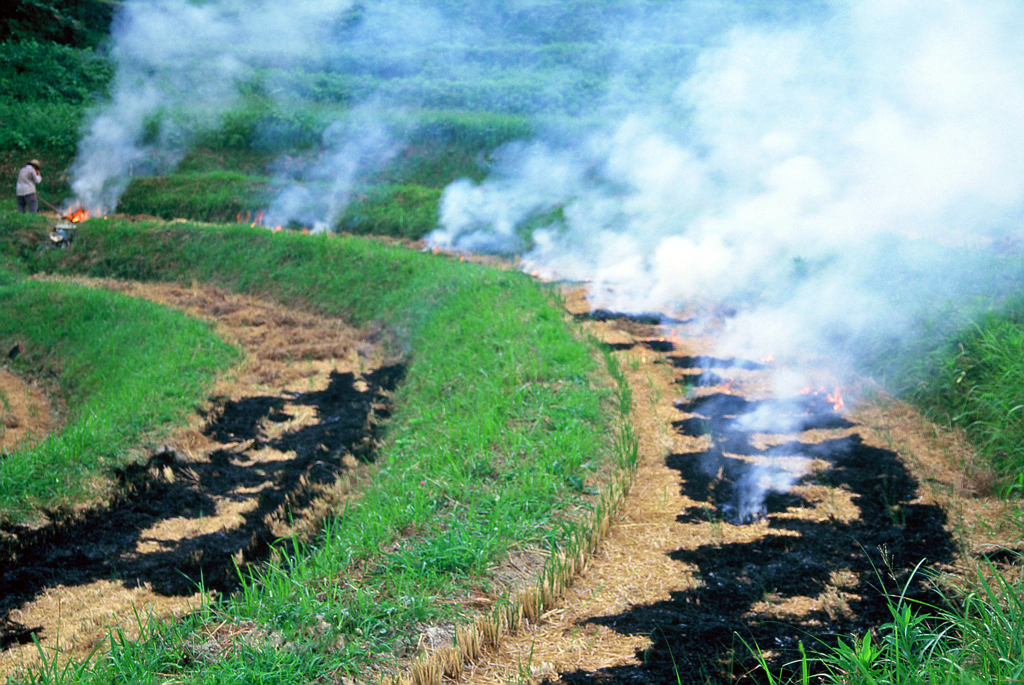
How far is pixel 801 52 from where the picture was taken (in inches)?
500

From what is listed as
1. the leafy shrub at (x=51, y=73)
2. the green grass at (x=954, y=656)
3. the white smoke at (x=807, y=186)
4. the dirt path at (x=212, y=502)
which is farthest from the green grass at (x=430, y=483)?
the leafy shrub at (x=51, y=73)

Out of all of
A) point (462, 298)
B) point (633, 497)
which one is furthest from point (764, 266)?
point (633, 497)

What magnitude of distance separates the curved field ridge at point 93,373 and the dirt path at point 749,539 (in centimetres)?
333

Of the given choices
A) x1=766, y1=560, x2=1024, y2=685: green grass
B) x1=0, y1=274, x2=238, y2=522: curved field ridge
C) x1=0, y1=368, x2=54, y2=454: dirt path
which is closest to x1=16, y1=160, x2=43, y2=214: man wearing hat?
x1=0, y1=274, x2=238, y2=522: curved field ridge

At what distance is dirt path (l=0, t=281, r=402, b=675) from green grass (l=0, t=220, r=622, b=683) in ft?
1.22

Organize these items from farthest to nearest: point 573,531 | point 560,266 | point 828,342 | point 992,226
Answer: point 560,266 < point 992,226 < point 828,342 < point 573,531

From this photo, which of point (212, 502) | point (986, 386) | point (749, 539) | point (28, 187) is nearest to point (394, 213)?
point (28, 187)

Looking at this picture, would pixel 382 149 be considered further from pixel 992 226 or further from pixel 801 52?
pixel 992 226

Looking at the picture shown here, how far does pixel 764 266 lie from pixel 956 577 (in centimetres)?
551

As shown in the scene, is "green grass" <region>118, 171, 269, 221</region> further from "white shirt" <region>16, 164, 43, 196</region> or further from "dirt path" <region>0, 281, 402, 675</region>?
"dirt path" <region>0, 281, 402, 675</region>

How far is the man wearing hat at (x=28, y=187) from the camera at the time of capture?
10922 millimetres

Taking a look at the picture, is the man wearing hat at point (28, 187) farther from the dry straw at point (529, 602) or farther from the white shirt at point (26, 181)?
the dry straw at point (529, 602)

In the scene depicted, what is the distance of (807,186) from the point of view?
9.82 meters

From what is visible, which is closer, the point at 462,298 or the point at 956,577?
the point at 956,577
